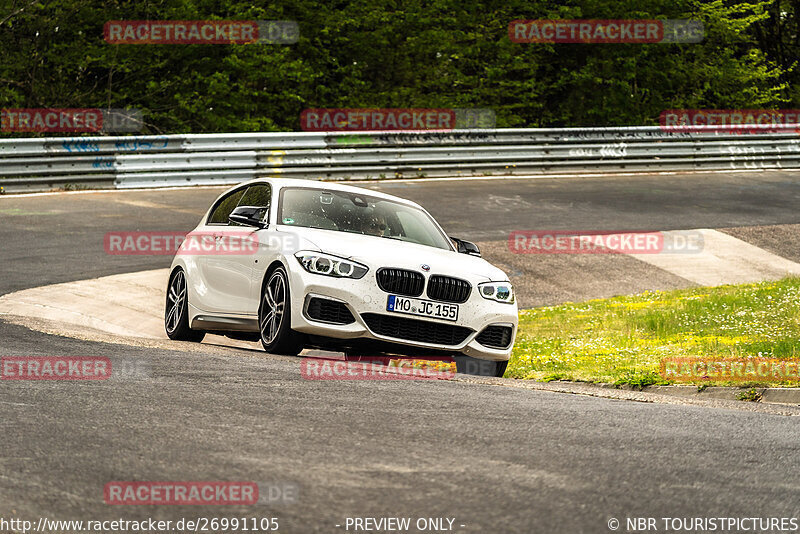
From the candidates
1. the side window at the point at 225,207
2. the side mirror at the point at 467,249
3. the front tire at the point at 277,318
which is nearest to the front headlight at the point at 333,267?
the front tire at the point at 277,318

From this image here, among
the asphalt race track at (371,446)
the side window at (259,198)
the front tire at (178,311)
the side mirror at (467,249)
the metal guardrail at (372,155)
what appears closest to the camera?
the asphalt race track at (371,446)

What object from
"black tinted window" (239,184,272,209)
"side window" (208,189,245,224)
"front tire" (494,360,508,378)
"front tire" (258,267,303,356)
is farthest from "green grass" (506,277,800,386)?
"side window" (208,189,245,224)

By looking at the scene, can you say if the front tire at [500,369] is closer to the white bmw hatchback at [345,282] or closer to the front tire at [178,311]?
the white bmw hatchback at [345,282]

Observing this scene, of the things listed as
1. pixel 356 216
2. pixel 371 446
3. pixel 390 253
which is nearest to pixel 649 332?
pixel 356 216

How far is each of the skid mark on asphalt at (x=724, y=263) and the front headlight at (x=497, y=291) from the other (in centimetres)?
860

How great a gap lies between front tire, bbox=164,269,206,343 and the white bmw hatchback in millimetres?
189

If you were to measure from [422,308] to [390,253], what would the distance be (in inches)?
20.9

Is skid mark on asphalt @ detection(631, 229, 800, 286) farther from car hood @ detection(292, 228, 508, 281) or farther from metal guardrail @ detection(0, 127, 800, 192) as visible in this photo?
car hood @ detection(292, 228, 508, 281)

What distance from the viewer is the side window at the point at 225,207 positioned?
11.1 metres

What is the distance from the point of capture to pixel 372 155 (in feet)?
81.0

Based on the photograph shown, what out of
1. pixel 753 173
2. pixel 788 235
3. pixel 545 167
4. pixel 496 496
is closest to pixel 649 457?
pixel 496 496

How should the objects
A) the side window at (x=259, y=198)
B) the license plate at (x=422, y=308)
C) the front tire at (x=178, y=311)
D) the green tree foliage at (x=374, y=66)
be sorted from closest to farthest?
the license plate at (x=422, y=308), the side window at (x=259, y=198), the front tire at (x=178, y=311), the green tree foliage at (x=374, y=66)

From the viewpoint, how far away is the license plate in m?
8.93

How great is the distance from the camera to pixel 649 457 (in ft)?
17.5
